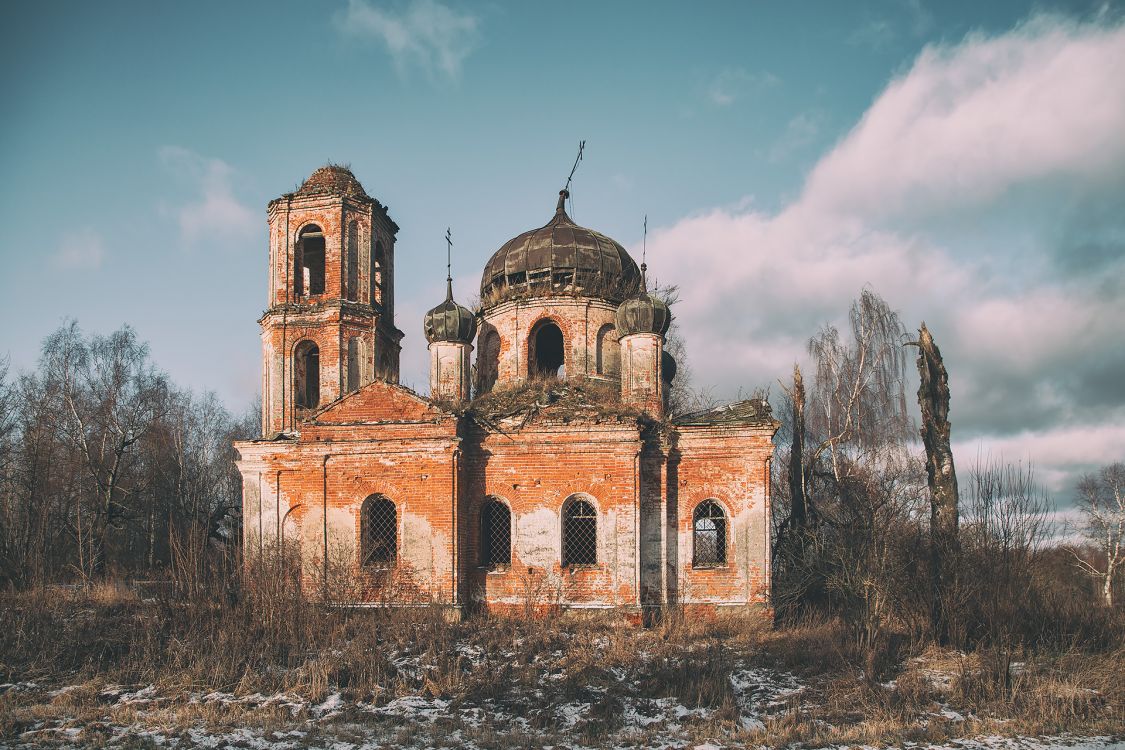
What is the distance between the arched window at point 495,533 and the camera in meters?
14.7

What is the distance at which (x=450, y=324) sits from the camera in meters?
16.6

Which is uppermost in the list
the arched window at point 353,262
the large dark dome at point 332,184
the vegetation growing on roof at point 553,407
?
the large dark dome at point 332,184

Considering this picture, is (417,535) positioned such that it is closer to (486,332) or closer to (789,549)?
(486,332)

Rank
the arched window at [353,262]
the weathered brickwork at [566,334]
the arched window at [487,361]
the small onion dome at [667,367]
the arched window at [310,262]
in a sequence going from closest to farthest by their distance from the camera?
the arched window at [353,262]
the arched window at [310,262]
the weathered brickwork at [566,334]
the arched window at [487,361]
the small onion dome at [667,367]

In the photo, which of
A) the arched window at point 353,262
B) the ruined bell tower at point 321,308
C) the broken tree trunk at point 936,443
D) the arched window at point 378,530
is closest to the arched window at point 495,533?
the arched window at point 378,530

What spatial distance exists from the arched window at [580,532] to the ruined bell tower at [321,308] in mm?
5030

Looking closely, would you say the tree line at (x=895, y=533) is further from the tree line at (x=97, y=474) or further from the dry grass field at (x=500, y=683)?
the tree line at (x=97, y=474)

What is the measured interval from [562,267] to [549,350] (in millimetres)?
2513

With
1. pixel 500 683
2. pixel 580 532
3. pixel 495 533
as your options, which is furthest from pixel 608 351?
pixel 500 683

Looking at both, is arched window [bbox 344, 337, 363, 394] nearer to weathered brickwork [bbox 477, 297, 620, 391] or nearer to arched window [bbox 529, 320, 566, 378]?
weathered brickwork [bbox 477, 297, 620, 391]

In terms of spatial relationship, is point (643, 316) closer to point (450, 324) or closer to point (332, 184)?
point (450, 324)

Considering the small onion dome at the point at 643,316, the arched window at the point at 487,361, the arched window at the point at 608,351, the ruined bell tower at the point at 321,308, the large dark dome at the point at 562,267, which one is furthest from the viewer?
the arched window at the point at 487,361

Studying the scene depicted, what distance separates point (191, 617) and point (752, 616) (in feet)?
31.9

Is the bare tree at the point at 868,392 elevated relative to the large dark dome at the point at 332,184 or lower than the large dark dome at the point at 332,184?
lower
